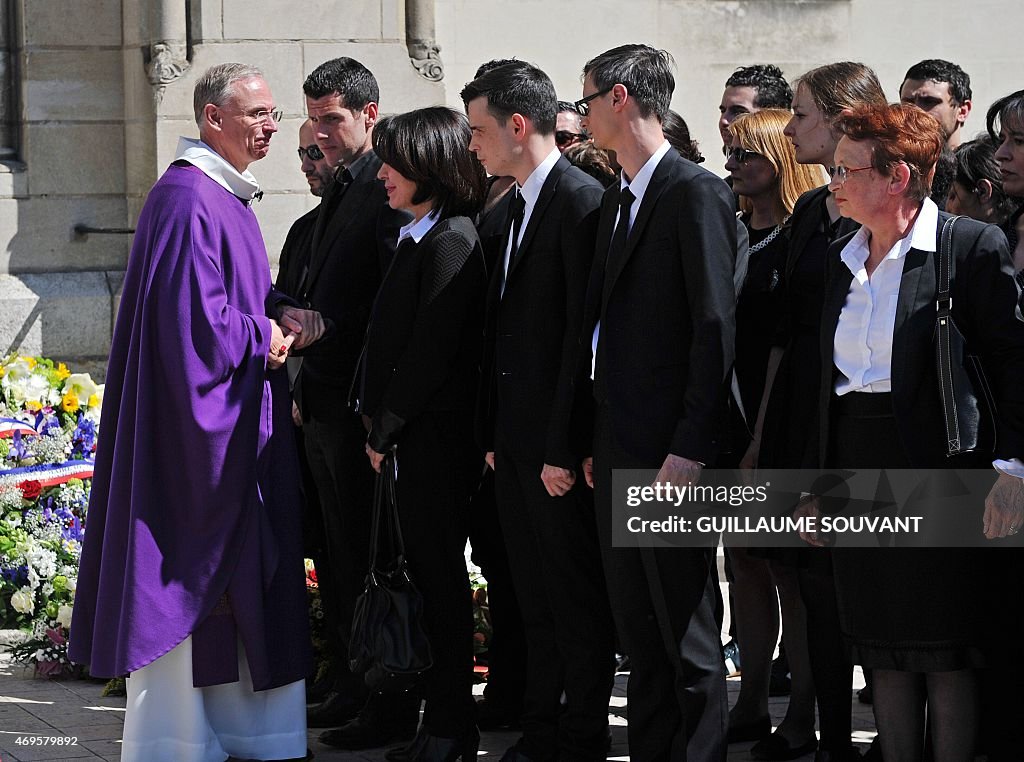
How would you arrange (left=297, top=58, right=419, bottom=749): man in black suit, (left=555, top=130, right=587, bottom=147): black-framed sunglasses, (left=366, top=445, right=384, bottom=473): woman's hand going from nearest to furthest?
(left=366, top=445, right=384, bottom=473): woman's hand → (left=297, top=58, right=419, bottom=749): man in black suit → (left=555, top=130, right=587, bottom=147): black-framed sunglasses

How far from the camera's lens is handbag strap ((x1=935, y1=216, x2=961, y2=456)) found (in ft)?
13.4

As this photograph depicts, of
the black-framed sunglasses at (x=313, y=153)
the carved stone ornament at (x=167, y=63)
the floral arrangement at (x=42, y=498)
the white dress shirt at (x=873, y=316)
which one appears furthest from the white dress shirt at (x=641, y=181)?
the carved stone ornament at (x=167, y=63)

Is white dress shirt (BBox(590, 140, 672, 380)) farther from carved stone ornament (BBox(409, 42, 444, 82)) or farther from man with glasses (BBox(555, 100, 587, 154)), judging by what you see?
carved stone ornament (BBox(409, 42, 444, 82))

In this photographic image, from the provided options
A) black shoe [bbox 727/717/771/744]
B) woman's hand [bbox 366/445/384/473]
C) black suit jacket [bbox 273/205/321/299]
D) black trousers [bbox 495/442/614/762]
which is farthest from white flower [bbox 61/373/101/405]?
black shoe [bbox 727/717/771/744]

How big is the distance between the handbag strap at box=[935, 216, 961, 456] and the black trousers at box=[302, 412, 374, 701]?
2180 mm

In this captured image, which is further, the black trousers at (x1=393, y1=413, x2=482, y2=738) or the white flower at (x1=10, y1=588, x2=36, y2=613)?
the white flower at (x1=10, y1=588, x2=36, y2=613)

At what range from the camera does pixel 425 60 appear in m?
8.77

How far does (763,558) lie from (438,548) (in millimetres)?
1064

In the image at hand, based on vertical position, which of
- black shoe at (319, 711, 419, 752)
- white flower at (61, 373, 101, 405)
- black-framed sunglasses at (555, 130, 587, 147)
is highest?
black-framed sunglasses at (555, 130, 587, 147)

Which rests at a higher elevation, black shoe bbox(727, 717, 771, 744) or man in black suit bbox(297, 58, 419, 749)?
man in black suit bbox(297, 58, 419, 749)

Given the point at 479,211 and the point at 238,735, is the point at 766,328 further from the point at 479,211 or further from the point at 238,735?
the point at 238,735

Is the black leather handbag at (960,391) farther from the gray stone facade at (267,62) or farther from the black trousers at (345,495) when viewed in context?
the gray stone facade at (267,62)

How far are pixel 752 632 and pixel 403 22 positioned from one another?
458cm

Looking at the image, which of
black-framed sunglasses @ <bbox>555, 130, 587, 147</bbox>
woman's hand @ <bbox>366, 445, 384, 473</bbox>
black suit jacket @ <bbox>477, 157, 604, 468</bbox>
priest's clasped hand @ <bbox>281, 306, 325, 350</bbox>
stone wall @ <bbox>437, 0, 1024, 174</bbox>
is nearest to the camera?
black suit jacket @ <bbox>477, 157, 604, 468</bbox>
